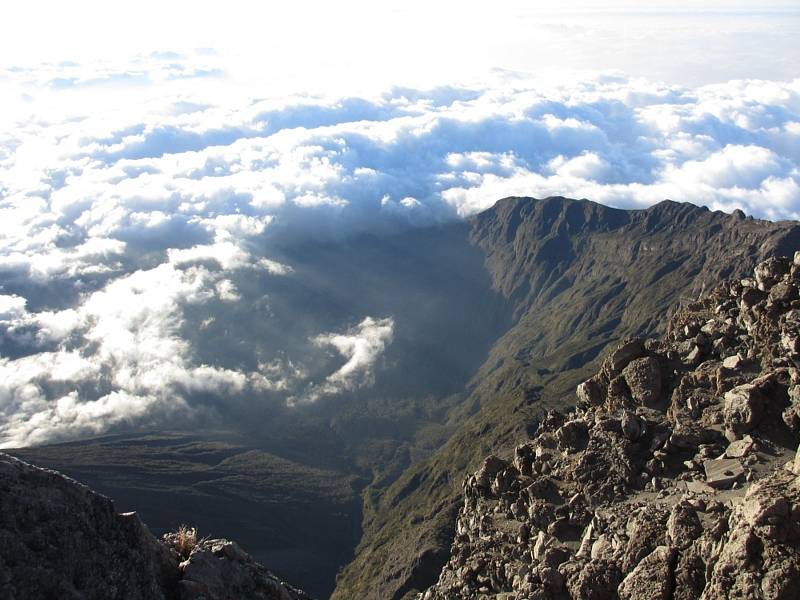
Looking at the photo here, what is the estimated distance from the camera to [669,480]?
1182 inches

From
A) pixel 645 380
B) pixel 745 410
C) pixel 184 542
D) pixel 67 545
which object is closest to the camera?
pixel 67 545

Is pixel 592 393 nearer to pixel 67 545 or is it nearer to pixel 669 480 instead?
pixel 669 480

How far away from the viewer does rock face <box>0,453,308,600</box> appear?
1420 cm

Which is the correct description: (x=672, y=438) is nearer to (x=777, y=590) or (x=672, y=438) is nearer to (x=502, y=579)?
(x=502, y=579)

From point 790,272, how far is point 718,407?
9.40m

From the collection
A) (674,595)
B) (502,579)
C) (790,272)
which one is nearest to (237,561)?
(674,595)

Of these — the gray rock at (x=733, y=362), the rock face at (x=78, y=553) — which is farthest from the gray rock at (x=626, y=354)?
the rock face at (x=78, y=553)

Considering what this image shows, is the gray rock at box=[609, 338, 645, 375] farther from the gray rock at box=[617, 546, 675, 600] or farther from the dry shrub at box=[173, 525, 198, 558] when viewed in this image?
the dry shrub at box=[173, 525, 198, 558]

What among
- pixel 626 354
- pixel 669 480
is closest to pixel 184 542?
pixel 669 480

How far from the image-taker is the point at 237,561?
1864cm

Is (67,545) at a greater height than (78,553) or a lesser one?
greater

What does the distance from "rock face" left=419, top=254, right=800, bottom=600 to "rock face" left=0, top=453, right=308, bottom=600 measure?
46.1ft

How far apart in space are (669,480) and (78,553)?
24.2m

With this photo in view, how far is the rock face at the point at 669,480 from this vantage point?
20953 millimetres
